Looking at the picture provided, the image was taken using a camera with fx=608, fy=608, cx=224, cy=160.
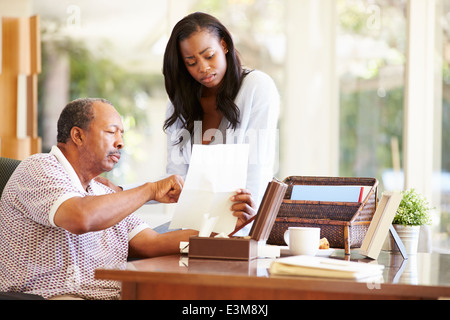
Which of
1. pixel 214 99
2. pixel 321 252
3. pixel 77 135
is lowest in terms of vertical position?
pixel 321 252

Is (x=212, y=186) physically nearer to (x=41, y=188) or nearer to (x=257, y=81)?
(x=41, y=188)

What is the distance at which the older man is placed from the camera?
5.27 ft

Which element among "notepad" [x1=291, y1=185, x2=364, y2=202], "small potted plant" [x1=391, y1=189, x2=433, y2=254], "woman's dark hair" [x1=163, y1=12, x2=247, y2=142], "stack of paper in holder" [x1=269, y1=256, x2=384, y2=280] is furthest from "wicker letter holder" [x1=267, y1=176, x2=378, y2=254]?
"woman's dark hair" [x1=163, y1=12, x2=247, y2=142]

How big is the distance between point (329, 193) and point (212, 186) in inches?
17.2

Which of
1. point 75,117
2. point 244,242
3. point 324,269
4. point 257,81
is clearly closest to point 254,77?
point 257,81

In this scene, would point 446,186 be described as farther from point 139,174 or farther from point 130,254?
point 130,254

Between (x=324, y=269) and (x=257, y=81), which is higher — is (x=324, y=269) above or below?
below

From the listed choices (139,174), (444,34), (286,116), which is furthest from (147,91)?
(444,34)

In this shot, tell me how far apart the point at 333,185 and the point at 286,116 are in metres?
2.76

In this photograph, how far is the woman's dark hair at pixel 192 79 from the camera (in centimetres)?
229

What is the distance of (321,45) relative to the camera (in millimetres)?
4629

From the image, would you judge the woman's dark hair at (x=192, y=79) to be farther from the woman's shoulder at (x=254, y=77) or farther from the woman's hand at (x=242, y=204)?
the woman's hand at (x=242, y=204)

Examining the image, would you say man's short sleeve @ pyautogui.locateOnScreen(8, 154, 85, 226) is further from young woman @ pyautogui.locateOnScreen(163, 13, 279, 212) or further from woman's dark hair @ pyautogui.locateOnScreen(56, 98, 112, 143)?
young woman @ pyautogui.locateOnScreen(163, 13, 279, 212)

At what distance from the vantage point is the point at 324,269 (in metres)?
1.29
